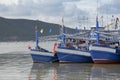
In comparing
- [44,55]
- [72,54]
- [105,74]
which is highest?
[72,54]

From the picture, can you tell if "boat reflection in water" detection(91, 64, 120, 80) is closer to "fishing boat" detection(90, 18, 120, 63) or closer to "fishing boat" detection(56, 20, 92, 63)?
"fishing boat" detection(90, 18, 120, 63)

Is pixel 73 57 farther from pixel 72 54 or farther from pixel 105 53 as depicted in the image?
pixel 105 53

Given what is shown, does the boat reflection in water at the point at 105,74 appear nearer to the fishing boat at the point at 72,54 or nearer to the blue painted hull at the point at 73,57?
the fishing boat at the point at 72,54

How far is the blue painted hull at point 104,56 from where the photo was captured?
40969mm

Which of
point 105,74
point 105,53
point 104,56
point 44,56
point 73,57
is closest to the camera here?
point 105,74

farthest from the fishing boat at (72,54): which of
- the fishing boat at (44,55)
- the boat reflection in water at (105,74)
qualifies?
the boat reflection in water at (105,74)

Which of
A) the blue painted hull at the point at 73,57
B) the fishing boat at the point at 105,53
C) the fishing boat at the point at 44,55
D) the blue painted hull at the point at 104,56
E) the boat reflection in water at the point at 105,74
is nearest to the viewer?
the boat reflection in water at the point at 105,74

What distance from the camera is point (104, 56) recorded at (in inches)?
1620

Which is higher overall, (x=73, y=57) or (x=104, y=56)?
(x=104, y=56)

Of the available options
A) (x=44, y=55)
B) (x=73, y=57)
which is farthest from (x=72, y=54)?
(x=44, y=55)

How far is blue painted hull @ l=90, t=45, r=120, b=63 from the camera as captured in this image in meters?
41.0

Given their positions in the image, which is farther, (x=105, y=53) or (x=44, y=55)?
(x=44, y=55)

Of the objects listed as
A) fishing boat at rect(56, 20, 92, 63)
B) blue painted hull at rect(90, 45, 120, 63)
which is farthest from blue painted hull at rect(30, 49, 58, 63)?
blue painted hull at rect(90, 45, 120, 63)

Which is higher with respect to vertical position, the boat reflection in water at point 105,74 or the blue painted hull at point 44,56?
the blue painted hull at point 44,56
